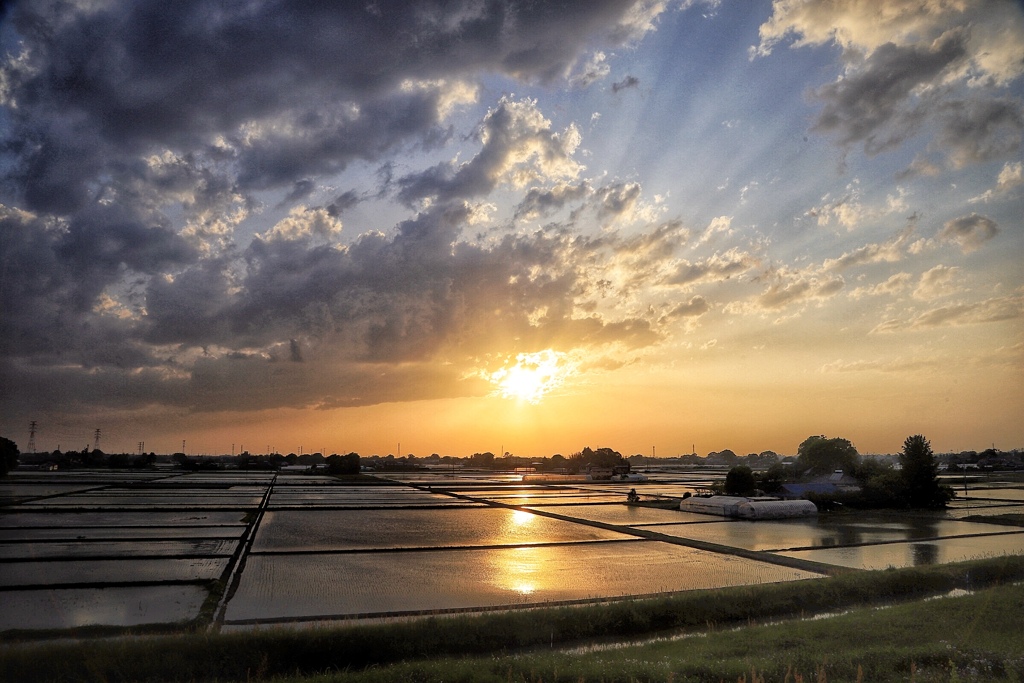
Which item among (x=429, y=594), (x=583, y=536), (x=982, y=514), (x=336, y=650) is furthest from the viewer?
(x=982, y=514)

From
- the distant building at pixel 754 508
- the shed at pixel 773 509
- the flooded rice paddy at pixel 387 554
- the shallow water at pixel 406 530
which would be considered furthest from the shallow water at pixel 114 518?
the shed at pixel 773 509

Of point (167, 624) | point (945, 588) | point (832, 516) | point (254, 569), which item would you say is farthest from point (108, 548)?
point (832, 516)

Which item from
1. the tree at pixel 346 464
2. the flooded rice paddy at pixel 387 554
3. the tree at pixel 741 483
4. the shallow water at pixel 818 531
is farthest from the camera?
the tree at pixel 346 464

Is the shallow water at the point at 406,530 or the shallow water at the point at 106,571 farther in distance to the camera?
the shallow water at the point at 406,530

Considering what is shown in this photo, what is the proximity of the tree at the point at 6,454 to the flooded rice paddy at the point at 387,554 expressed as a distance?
97.4 ft

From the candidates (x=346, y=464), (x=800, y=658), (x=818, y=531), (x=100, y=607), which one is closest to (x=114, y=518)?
(x=100, y=607)

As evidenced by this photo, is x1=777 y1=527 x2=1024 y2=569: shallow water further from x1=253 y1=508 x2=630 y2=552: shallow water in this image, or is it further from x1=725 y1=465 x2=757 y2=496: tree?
x1=725 y1=465 x2=757 y2=496: tree

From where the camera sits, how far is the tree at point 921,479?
168 ft

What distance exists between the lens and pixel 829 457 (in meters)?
68.1

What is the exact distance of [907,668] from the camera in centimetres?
1248

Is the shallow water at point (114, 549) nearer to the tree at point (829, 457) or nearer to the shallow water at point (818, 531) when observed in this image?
the shallow water at point (818, 531)

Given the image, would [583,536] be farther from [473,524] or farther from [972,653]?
[972,653]

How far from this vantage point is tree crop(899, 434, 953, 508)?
51.2 meters

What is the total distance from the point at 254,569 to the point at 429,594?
7.77 m
